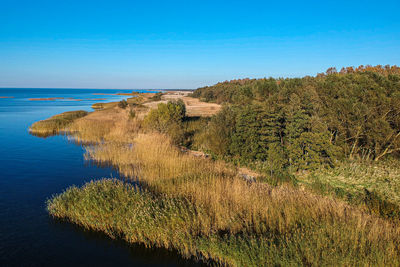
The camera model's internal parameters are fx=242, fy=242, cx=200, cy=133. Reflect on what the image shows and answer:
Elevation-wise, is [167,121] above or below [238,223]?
above

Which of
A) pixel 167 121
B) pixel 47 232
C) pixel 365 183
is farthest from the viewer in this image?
pixel 167 121

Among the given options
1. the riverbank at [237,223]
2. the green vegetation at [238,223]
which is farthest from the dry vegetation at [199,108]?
the green vegetation at [238,223]

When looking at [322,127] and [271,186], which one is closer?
[271,186]

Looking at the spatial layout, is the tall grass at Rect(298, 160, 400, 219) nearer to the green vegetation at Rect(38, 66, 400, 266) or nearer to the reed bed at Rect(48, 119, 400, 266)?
the green vegetation at Rect(38, 66, 400, 266)

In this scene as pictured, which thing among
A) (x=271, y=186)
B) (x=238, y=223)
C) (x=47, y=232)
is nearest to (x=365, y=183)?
(x=271, y=186)

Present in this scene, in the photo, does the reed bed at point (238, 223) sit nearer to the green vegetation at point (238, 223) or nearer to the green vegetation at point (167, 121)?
the green vegetation at point (238, 223)

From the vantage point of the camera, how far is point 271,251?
539 centimetres

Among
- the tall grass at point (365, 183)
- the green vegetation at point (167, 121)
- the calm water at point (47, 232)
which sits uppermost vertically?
the green vegetation at point (167, 121)

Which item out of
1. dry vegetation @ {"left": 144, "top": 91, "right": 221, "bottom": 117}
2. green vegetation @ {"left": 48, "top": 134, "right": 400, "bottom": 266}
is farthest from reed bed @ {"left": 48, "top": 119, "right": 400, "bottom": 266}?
dry vegetation @ {"left": 144, "top": 91, "right": 221, "bottom": 117}

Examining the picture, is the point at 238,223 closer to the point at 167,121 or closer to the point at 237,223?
the point at 237,223

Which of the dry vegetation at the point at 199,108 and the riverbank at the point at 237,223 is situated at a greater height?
the dry vegetation at the point at 199,108

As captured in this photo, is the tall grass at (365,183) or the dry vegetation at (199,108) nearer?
the tall grass at (365,183)

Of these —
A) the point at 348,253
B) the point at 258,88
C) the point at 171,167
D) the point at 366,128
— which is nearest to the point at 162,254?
the point at 348,253

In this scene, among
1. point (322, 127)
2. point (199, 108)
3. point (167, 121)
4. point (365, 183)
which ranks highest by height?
point (199, 108)
